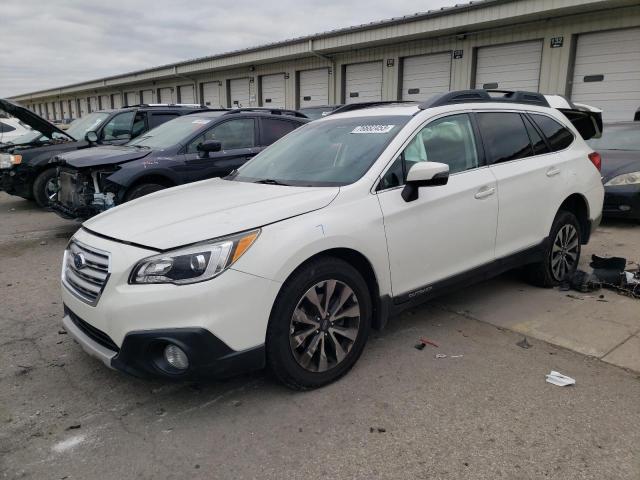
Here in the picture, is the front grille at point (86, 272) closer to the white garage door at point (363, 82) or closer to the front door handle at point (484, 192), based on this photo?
the front door handle at point (484, 192)

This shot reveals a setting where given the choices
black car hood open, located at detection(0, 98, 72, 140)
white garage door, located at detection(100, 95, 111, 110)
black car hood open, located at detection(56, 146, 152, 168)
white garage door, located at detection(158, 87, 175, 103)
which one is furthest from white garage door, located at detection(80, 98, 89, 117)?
black car hood open, located at detection(56, 146, 152, 168)

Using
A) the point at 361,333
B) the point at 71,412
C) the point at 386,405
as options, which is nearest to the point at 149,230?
the point at 71,412

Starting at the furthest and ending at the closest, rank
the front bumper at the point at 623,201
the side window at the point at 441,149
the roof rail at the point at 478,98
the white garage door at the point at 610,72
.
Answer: the white garage door at the point at 610,72 → the front bumper at the point at 623,201 → the roof rail at the point at 478,98 → the side window at the point at 441,149

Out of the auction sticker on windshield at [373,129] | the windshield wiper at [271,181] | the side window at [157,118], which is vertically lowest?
the windshield wiper at [271,181]

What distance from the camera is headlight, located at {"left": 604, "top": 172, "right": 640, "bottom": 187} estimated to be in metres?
7.33

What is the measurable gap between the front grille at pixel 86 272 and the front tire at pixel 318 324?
973 millimetres

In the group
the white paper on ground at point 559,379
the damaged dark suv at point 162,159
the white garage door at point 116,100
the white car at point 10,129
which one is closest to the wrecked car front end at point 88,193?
the damaged dark suv at point 162,159

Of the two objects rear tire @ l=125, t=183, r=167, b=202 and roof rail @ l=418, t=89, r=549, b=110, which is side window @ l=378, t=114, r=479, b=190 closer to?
roof rail @ l=418, t=89, r=549, b=110

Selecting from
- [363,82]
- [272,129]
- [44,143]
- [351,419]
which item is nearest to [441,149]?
[351,419]

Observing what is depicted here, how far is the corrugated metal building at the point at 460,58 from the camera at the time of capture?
39.4 feet

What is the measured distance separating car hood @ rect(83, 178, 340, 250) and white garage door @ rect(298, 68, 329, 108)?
1679 cm

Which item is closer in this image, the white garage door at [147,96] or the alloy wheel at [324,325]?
the alloy wheel at [324,325]

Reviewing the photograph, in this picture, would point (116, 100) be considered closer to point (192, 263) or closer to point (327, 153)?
point (327, 153)

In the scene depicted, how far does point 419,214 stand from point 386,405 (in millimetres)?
1271
